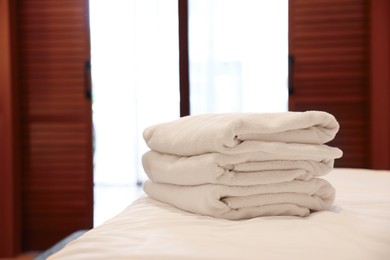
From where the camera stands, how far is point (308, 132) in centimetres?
80

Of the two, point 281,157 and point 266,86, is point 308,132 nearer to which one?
point 281,157

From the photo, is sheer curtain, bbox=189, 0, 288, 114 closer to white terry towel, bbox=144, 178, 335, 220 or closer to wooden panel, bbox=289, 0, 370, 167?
wooden panel, bbox=289, 0, 370, 167

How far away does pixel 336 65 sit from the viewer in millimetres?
2371

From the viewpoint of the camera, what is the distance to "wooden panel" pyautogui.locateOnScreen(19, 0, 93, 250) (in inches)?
98.7

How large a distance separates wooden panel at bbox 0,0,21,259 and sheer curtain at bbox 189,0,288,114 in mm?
1120

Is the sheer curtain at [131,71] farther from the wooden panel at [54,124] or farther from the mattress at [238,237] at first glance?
the mattress at [238,237]

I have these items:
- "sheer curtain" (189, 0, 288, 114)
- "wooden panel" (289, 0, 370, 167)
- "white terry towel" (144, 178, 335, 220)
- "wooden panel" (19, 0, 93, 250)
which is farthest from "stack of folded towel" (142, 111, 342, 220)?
"sheer curtain" (189, 0, 288, 114)

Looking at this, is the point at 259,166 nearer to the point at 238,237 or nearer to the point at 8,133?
the point at 238,237

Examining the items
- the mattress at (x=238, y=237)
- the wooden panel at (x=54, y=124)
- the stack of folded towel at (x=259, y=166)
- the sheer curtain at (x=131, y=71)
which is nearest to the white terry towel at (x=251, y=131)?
the stack of folded towel at (x=259, y=166)

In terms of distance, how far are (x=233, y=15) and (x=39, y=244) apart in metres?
1.92

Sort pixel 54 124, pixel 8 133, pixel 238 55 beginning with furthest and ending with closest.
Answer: pixel 238 55, pixel 54 124, pixel 8 133

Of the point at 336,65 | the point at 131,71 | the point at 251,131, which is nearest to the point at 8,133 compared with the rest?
the point at 131,71

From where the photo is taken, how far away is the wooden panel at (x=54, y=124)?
2508mm

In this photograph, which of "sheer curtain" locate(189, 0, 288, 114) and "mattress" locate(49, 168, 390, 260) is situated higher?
"sheer curtain" locate(189, 0, 288, 114)
